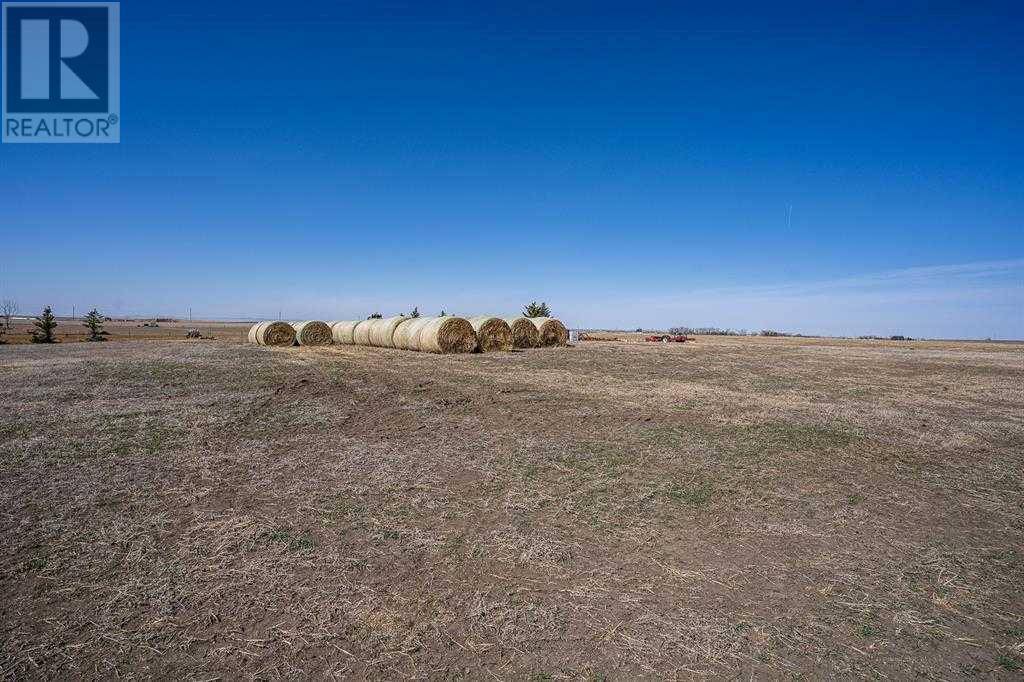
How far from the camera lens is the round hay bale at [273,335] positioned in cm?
2780

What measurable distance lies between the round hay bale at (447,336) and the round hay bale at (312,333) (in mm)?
9193

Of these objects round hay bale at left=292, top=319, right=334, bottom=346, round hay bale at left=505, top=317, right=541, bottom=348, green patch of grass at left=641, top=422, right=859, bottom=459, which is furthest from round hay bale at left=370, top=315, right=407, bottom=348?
green patch of grass at left=641, top=422, right=859, bottom=459

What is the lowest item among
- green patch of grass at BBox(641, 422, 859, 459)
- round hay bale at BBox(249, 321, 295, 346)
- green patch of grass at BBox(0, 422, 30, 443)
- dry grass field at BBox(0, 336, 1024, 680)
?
dry grass field at BBox(0, 336, 1024, 680)

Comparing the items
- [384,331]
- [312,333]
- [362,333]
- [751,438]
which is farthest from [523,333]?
[751,438]

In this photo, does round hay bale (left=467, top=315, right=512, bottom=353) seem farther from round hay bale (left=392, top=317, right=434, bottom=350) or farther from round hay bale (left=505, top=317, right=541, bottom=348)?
round hay bale (left=392, top=317, right=434, bottom=350)

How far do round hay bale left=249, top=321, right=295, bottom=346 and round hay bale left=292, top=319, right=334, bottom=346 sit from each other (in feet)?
1.48

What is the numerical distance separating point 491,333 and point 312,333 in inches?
477

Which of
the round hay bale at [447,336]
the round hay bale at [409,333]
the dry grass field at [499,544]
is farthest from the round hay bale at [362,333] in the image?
the dry grass field at [499,544]

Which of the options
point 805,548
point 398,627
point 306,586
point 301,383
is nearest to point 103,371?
point 301,383

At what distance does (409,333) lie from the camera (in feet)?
84.3

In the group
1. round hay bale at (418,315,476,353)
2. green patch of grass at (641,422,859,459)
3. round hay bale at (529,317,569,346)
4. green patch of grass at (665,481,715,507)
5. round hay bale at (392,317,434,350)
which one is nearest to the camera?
green patch of grass at (665,481,715,507)

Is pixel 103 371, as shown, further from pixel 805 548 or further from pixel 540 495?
pixel 805 548

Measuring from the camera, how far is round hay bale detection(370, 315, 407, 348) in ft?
92.4

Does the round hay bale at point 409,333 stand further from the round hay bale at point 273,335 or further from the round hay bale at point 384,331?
the round hay bale at point 273,335
